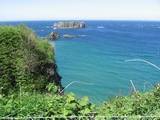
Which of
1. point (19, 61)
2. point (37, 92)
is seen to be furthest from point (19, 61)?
Result: point (37, 92)

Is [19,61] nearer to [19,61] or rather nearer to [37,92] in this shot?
[19,61]

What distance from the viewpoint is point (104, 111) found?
30.0 feet

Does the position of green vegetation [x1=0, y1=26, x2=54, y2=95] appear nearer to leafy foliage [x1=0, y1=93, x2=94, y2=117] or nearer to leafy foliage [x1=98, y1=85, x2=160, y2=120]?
leafy foliage [x1=98, y1=85, x2=160, y2=120]

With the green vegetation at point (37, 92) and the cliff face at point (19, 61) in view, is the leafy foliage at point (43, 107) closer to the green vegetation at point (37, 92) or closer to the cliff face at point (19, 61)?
the green vegetation at point (37, 92)

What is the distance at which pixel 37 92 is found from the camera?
61.8ft

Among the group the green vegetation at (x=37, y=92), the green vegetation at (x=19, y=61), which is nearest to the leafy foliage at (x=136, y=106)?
the green vegetation at (x=37, y=92)

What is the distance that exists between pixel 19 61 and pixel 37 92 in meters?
6.04

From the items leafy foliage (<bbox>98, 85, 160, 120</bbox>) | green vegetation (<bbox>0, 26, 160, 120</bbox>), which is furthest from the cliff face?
leafy foliage (<bbox>98, 85, 160, 120</bbox>)

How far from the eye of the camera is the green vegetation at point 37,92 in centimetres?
877

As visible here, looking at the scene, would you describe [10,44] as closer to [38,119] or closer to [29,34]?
[29,34]

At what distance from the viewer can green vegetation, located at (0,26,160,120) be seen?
8.77 meters

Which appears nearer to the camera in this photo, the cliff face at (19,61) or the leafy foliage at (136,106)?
the leafy foliage at (136,106)

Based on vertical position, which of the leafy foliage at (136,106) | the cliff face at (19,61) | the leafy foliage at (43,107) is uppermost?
the leafy foliage at (43,107)

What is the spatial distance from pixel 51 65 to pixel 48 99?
59.0ft
